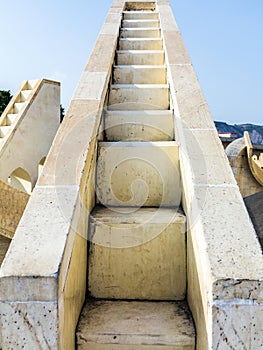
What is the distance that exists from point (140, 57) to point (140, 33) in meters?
0.79

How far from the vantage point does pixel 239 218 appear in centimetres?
162

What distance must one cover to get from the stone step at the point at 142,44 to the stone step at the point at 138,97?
1.10 metres

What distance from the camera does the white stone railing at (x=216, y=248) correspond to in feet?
4.25

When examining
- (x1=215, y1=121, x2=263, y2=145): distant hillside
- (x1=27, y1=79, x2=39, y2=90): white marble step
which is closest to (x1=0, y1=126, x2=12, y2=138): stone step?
(x1=27, y1=79, x2=39, y2=90): white marble step

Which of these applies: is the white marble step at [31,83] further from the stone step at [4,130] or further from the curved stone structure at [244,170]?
the curved stone structure at [244,170]

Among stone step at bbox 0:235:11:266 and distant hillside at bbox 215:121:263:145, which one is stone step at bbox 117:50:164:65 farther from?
distant hillside at bbox 215:121:263:145

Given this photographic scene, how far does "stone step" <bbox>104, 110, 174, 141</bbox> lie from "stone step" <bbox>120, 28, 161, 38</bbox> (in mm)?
2057

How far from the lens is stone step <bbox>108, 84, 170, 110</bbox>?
3197 millimetres

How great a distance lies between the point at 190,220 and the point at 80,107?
1.10 metres

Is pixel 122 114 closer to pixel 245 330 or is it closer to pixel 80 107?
pixel 80 107

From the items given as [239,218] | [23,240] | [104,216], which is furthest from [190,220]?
[23,240]

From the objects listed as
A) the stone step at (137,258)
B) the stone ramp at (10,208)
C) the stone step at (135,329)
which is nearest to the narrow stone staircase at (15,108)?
the stone ramp at (10,208)

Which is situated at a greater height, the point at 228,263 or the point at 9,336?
the point at 228,263

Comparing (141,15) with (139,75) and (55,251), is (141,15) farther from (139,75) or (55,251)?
(55,251)
